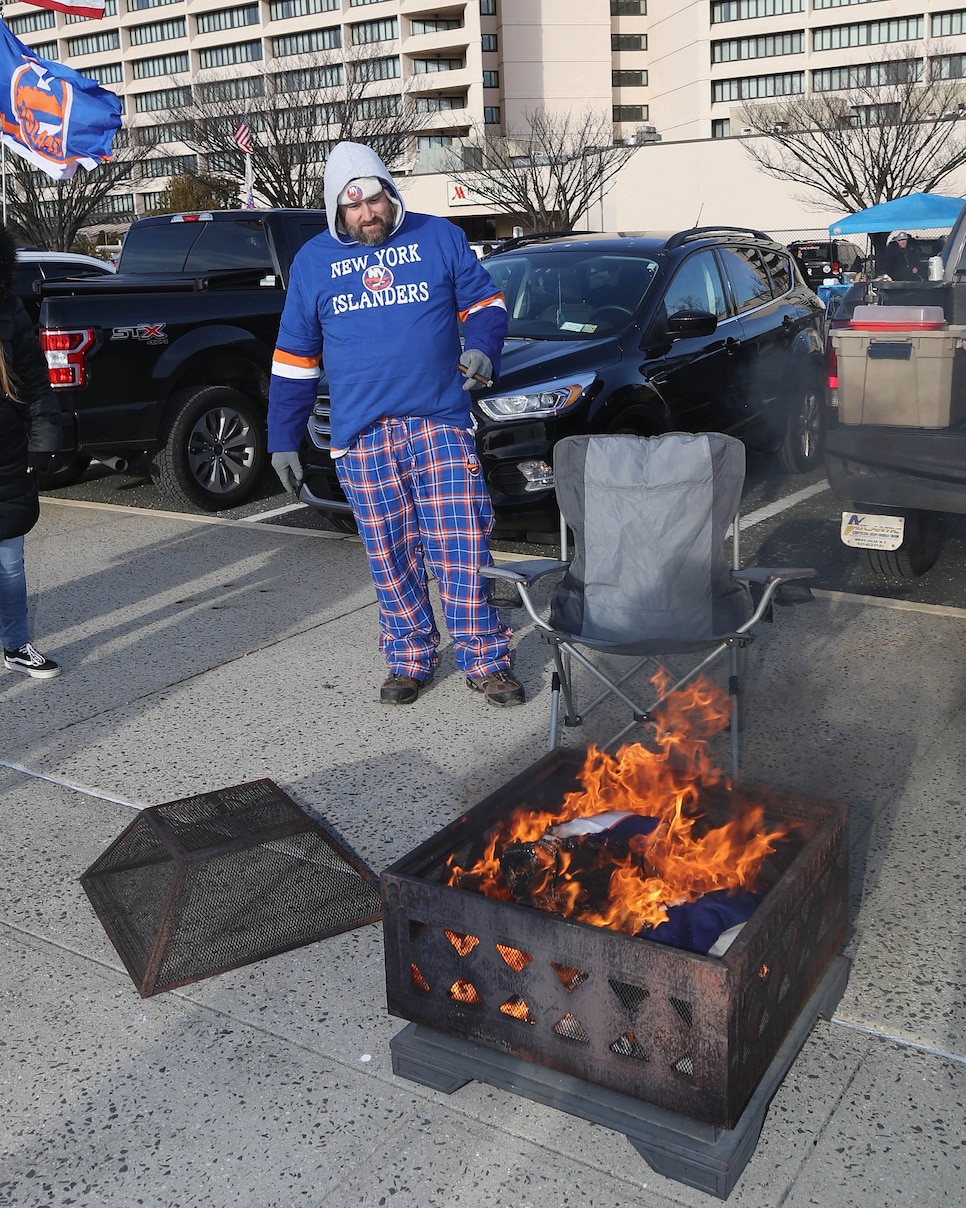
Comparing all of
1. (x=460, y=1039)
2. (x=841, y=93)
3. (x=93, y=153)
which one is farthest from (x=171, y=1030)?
(x=841, y=93)

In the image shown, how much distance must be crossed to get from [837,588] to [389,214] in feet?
10.4

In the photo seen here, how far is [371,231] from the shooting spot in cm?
440

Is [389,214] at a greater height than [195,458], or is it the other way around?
[389,214]

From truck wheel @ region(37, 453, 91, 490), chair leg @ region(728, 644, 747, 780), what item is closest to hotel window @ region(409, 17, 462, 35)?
truck wheel @ region(37, 453, 91, 490)

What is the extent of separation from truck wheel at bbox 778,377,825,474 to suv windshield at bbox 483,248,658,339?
1866mm

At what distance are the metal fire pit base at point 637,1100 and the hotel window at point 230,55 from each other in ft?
247

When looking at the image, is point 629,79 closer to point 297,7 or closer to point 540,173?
point 297,7

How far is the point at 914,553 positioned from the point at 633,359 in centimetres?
190

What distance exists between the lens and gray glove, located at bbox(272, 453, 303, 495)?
482cm

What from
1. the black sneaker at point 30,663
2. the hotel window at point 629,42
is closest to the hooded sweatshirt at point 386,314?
the black sneaker at point 30,663

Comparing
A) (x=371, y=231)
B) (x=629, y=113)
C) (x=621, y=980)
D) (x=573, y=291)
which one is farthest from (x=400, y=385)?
(x=629, y=113)

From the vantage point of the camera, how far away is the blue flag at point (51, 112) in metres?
9.55

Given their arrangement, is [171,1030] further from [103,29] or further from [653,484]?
[103,29]

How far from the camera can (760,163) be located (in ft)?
168
